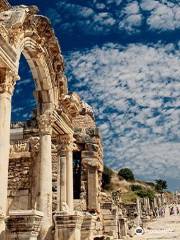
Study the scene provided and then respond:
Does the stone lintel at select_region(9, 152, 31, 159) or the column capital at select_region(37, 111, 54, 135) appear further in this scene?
the stone lintel at select_region(9, 152, 31, 159)

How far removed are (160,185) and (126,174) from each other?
45.8 feet

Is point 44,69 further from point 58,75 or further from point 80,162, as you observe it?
point 80,162

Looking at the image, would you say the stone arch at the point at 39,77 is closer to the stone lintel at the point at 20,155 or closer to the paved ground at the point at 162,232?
the stone lintel at the point at 20,155

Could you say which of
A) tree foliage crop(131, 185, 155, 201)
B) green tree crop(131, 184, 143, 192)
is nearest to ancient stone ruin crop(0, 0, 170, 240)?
tree foliage crop(131, 185, 155, 201)

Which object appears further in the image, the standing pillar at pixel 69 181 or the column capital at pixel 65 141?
the column capital at pixel 65 141

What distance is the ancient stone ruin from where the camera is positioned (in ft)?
29.5

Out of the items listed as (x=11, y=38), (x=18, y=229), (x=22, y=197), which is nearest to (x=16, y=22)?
(x=11, y=38)

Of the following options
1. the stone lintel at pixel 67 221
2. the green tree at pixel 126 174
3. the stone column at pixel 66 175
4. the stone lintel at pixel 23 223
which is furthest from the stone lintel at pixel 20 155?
the green tree at pixel 126 174

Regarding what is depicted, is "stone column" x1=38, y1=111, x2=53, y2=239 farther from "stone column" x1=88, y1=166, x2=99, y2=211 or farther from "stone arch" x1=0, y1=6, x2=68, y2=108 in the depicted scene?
"stone column" x1=88, y1=166, x2=99, y2=211

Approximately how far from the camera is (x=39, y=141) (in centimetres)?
1314

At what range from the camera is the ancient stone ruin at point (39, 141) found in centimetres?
899

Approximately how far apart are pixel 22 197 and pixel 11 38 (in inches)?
320

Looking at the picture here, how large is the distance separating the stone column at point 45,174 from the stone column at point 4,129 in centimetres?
291

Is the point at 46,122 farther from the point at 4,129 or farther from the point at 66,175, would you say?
the point at 4,129
